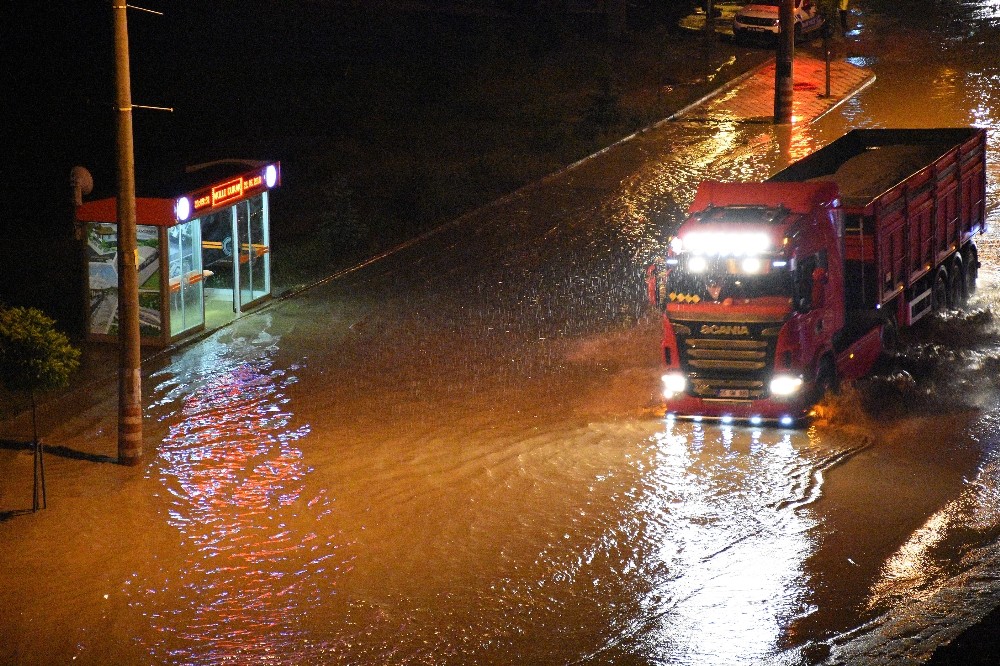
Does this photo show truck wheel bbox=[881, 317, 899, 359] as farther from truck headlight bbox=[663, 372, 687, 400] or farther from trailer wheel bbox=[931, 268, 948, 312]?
truck headlight bbox=[663, 372, 687, 400]

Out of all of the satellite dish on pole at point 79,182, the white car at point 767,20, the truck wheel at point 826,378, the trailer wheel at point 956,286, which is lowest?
the truck wheel at point 826,378

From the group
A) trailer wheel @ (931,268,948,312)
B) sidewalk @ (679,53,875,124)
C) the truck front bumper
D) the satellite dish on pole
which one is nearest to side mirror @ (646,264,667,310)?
the truck front bumper

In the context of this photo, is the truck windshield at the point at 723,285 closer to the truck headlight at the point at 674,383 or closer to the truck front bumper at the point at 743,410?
the truck headlight at the point at 674,383

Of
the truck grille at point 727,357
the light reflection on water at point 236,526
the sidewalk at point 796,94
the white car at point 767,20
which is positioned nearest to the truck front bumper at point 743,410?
the truck grille at point 727,357

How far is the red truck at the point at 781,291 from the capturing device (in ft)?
59.6

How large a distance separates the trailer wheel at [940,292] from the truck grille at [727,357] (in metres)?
6.47

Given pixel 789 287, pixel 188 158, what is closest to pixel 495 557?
pixel 789 287

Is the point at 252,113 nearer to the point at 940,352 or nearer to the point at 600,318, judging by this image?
the point at 600,318

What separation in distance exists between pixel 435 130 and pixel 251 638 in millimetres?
26848

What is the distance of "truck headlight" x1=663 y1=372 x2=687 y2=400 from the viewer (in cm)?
1870

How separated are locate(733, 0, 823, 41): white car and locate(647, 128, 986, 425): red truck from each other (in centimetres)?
2287

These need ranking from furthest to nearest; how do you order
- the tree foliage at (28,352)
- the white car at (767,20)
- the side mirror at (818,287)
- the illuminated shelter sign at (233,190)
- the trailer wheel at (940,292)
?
the white car at (767,20)
the illuminated shelter sign at (233,190)
the trailer wheel at (940,292)
the side mirror at (818,287)
the tree foliage at (28,352)

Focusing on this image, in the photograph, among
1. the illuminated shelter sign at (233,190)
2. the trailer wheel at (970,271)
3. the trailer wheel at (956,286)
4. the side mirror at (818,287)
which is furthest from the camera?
the trailer wheel at (970,271)

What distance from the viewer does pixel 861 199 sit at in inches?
816
